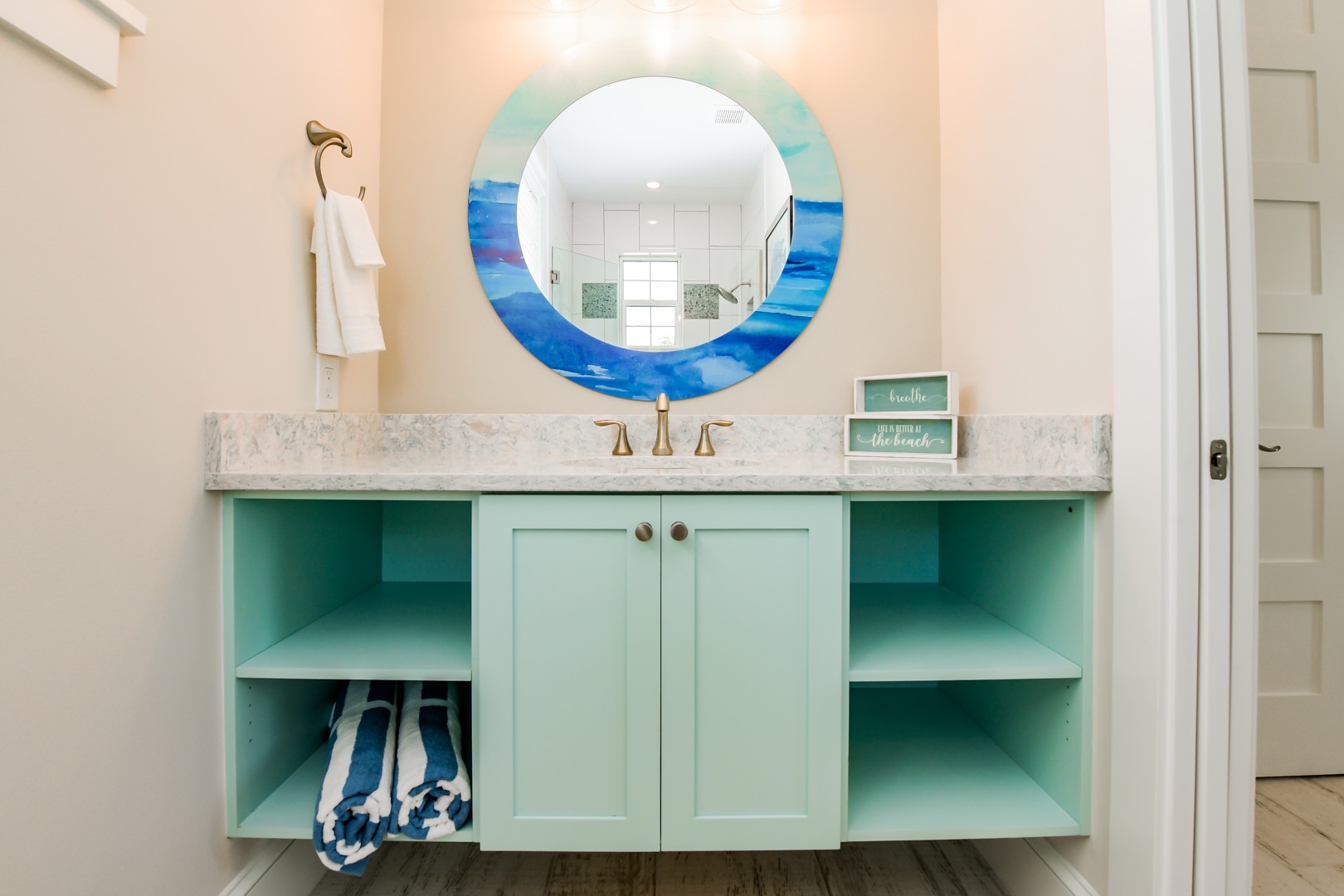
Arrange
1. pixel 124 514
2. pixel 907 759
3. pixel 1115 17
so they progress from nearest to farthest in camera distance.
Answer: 1. pixel 124 514
2. pixel 1115 17
3. pixel 907 759

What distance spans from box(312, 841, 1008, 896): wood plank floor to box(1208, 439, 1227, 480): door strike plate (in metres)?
0.89

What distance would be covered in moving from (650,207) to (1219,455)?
1247 mm

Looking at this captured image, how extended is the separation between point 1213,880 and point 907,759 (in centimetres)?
46

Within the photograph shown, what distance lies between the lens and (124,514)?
867 millimetres

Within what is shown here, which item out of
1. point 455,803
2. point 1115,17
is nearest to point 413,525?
point 455,803

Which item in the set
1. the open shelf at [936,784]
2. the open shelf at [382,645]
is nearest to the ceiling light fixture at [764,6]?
the open shelf at [382,645]

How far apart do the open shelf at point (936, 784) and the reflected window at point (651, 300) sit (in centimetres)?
100

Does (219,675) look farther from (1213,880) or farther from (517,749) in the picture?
(1213,880)

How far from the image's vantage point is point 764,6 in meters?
1.64

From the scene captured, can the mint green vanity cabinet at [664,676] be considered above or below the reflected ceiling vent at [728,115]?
below

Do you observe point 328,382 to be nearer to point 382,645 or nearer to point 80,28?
point 382,645

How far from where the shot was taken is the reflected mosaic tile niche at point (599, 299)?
1645 millimetres

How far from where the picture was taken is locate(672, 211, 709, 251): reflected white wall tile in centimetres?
164

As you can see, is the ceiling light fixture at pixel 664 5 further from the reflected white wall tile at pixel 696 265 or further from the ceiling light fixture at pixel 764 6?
the reflected white wall tile at pixel 696 265
